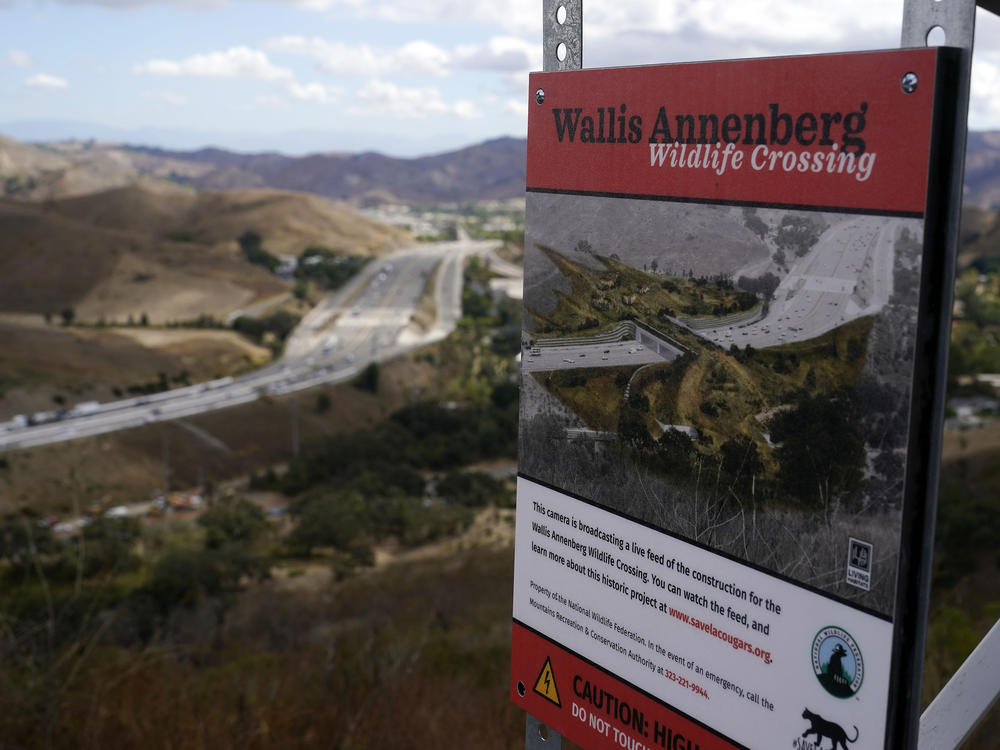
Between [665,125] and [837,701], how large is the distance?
1075 mm

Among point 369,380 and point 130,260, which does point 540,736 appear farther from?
point 130,260

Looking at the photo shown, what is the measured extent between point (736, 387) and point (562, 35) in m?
0.91

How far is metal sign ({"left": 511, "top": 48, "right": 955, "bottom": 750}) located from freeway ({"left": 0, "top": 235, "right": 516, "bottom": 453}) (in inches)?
1479

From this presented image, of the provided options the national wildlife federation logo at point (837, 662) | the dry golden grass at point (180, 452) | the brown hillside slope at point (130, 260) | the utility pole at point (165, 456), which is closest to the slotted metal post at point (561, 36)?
the national wildlife federation logo at point (837, 662)

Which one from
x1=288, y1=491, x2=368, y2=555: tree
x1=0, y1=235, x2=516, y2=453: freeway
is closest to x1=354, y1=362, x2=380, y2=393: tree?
x1=0, y1=235, x2=516, y2=453: freeway

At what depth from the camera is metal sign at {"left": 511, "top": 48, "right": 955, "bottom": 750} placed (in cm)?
136

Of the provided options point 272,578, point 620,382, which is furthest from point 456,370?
point 620,382

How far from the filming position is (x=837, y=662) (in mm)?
1496

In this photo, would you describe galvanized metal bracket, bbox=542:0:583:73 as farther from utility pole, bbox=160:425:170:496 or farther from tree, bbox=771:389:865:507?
utility pole, bbox=160:425:170:496

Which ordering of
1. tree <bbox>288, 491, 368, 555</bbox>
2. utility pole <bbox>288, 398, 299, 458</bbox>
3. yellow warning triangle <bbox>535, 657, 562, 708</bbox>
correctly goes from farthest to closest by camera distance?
1. utility pole <bbox>288, 398, 299, 458</bbox>
2. tree <bbox>288, 491, 368, 555</bbox>
3. yellow warning triangle <bbox>535, 657, 562, 708</bbox>

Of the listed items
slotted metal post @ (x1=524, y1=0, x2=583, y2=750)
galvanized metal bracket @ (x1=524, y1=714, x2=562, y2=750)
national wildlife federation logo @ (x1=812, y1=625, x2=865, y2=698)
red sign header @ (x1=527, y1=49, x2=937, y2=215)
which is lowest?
galvanized metal bracket @ (x1=524, y1=714, x2=562, y2=750)

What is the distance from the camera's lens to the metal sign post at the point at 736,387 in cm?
135

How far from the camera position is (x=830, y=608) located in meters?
1.50

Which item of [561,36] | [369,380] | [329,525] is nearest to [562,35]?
[561,36]
